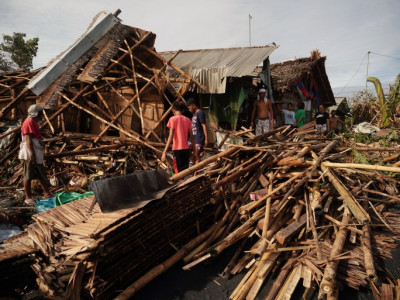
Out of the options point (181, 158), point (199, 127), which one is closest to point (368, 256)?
point (181, 158)

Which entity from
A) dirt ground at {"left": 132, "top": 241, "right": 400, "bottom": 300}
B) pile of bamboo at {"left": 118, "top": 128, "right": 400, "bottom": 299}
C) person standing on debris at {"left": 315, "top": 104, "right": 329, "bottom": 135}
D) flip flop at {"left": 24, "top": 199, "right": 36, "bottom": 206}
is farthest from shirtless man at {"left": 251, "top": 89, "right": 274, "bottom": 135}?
flip flop at {"left": 24, "top": 199, "right": 36, "bottom": 206}

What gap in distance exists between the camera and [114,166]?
21.1ft

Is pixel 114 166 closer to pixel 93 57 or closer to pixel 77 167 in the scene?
pixel 77 167

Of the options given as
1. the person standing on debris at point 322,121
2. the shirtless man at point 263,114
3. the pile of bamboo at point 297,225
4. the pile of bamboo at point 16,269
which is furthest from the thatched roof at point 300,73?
the pile of bamboo at point 16,269

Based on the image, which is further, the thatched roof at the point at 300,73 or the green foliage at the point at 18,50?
the green foliage at the point at 18,50

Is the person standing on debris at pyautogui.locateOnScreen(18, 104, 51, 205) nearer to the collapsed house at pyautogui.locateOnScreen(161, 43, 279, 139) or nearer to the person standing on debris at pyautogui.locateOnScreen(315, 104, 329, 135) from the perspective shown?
the collapsed house at pyautogui.locateOnScreen(161, 43, 279, 139)

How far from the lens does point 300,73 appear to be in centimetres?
1184

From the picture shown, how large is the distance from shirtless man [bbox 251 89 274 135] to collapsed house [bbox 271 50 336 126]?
102 inches

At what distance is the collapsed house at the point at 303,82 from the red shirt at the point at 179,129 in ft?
22.1

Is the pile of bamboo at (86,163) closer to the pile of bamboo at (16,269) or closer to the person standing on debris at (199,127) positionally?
the person standing on debris at (199,127)

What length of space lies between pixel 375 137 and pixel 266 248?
33.5 feet

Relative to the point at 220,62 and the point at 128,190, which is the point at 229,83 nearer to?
the point at 220,62

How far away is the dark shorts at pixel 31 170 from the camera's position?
195 inches

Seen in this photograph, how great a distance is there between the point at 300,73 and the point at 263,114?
5205 millimetres
